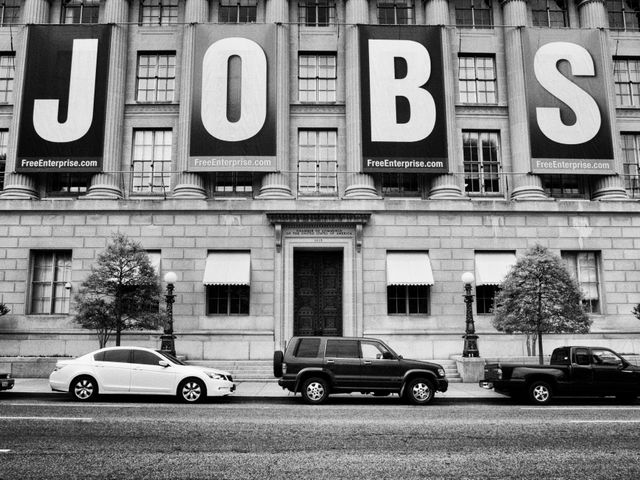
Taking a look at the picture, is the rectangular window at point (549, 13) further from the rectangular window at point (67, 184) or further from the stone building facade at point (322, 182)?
the rectangular window at point (67, 184)

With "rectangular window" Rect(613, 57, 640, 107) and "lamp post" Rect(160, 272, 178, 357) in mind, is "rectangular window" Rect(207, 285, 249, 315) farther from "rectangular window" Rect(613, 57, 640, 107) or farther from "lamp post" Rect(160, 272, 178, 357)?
"rectangular window" Rect(613, 57, 640, 107)

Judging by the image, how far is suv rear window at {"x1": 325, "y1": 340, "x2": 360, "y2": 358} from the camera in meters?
→ 15.6

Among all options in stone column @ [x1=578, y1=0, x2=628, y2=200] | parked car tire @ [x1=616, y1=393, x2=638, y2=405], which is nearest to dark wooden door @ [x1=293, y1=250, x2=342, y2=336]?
parked car tire @ [x1=616, y1=393, x2=638, y2=405]

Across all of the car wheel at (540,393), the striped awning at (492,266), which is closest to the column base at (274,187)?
the striped awning at (492,266)

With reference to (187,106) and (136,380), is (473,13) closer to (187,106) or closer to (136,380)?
(187,106)

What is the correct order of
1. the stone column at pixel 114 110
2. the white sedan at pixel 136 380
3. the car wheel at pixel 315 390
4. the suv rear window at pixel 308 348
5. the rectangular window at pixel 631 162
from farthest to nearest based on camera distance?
1. the rectangular window at pixel 631 162
2. the stone column at pixel 114 110
3. the suv rear window at pixel 308 348
4. the white sedan at pixel 136 380
5. the car wheel at pixel 315 390

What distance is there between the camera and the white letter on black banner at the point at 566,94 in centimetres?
2572

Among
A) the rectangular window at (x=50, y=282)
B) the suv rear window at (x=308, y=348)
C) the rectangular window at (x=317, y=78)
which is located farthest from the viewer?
the rectangular window at (x=317, y=78)

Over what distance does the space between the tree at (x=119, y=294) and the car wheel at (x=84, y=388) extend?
13.6 ft

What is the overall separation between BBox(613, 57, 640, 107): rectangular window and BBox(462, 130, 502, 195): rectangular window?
6.83 m

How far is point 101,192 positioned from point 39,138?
12.7 ft

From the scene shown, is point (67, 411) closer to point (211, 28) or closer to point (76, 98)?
point (76, 98)

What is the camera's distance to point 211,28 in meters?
26.3

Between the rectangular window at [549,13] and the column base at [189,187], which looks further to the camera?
the rectangular window at [549,13]
